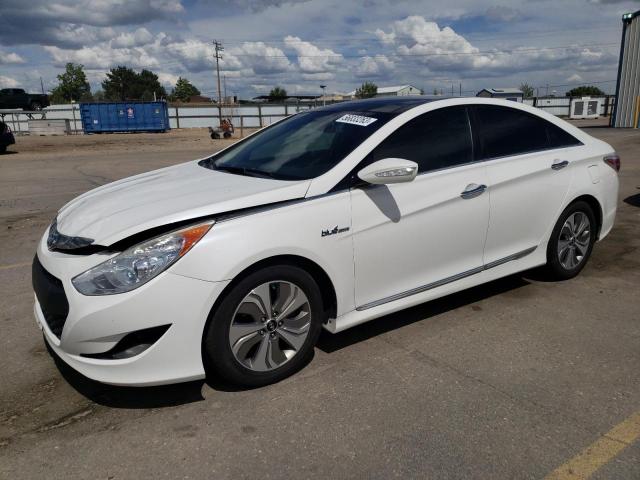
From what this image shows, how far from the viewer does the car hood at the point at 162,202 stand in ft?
9.12

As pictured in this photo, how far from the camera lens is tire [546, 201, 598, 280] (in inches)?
175

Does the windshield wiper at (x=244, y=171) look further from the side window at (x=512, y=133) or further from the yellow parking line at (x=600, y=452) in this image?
the yellow parking line at (x=600, y=452)

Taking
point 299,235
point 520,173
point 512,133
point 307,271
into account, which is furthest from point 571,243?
point 299,235

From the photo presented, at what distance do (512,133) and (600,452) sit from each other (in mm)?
2510

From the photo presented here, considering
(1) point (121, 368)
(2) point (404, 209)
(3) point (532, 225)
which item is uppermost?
A: (2) point (404, 209)

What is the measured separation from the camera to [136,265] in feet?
8.63

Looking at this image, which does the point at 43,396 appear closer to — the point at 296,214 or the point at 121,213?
the point at 121,213

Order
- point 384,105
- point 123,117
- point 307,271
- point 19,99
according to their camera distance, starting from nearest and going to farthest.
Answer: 1. point 307,271
2. point 384,105
3. point 123,117
4. point 19,99

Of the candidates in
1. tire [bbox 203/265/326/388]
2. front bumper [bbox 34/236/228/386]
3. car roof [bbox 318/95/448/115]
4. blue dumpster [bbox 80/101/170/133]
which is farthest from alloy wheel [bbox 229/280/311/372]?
blue dumpster [bbox 80/101/170/133]

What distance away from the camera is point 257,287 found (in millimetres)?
2859

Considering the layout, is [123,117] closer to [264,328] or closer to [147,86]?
[264,328]

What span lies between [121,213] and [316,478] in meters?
1.74

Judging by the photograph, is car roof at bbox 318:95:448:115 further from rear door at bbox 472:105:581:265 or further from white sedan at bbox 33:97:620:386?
rear door at bbox 472:105:581:265

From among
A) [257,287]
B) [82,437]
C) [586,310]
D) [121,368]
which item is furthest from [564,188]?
[82,437]
